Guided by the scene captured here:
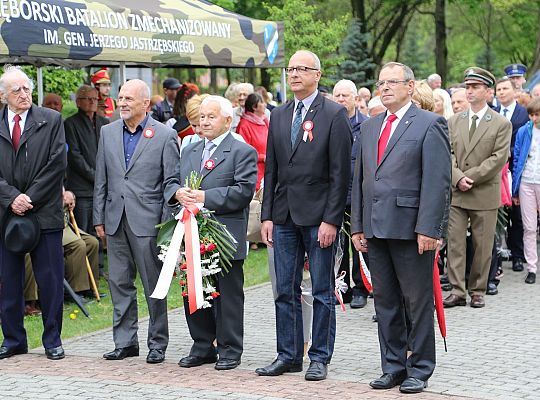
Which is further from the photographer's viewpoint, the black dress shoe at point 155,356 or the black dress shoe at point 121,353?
the black dress shoe at point 121,353

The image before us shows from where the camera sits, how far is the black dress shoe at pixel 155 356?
8188 mm

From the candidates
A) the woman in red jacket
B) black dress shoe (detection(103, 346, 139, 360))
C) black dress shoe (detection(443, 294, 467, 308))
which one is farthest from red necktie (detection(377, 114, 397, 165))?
the woman in red jacket

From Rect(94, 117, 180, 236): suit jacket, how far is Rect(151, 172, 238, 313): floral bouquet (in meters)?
0.30

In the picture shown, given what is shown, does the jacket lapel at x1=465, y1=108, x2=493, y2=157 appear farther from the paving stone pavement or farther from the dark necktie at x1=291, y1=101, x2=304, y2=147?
the dark necktie at x1=291, y1=101, x2=304, y2=147

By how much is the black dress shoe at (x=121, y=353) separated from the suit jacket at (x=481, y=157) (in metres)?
3.95

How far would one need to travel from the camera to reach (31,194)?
8312mm

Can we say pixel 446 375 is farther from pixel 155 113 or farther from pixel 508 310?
pixel 155 113

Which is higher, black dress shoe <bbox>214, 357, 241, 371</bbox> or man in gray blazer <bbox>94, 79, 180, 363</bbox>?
man in gray blazer <bbox>94, 79, 180, 363</bbox>

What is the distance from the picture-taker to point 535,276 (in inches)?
485

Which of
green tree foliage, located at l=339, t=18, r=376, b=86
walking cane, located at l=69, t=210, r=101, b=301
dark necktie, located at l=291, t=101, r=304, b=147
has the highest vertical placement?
green tree foliage, located at l=339, t=18, r=376, b=86

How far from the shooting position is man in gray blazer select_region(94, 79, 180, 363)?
8.22 meters

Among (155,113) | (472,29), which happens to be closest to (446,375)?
(155,113)

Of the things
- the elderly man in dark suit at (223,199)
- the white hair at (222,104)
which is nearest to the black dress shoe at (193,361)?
the elderly man in dark suit at (223,199)

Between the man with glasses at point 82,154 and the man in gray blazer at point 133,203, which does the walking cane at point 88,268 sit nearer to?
the man with glasses at point 82,154
